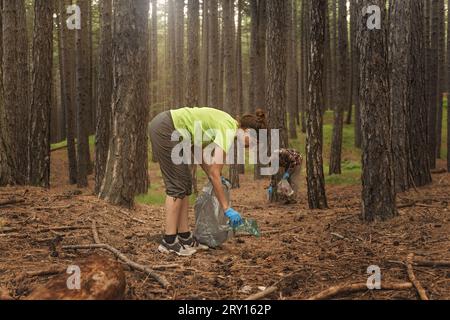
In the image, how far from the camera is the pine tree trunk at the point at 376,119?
583 centimetres

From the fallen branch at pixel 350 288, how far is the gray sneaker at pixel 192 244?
2093mm

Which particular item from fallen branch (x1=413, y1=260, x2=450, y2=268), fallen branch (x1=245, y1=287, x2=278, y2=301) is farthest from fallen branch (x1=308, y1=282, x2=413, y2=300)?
fallen branch (x1=413, y1=260, x2=450, y2=268)

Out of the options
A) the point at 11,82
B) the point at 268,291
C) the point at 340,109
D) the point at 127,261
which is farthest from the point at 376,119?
the point at 340,109

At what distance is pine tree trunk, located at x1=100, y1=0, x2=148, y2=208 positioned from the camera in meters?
7.05

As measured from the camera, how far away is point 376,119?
5.83 m

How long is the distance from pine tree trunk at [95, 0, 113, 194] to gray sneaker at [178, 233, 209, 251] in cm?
458

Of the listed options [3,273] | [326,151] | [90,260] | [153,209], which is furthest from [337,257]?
[326,151]

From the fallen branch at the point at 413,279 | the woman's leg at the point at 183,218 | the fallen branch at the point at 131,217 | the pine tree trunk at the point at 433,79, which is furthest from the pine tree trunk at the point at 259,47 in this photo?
the fallen branch at the point at 413,279

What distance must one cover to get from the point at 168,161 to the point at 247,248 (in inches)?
55.9

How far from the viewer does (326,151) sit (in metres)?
22.6

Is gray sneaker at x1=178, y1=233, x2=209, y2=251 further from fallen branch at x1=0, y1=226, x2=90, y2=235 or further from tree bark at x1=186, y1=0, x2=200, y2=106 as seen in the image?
tree bark at x1=186, y1=0, x2=200, y2=106
